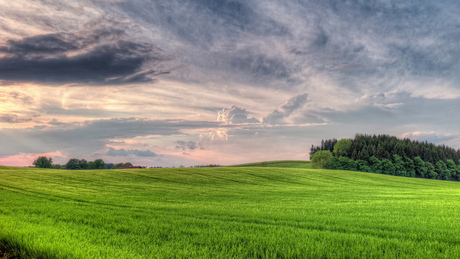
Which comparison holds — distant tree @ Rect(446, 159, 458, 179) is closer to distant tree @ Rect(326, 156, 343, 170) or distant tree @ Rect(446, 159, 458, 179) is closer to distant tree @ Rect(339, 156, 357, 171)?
distant tree @ Rect(339, 156, 357, 171)

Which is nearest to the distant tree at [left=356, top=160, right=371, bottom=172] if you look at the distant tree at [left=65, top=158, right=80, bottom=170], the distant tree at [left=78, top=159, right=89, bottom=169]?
the distant tree at [left=78, top=159, right=89, bottom=169]

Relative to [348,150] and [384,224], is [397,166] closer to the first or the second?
[348,150]

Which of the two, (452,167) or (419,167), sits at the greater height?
(452,167)

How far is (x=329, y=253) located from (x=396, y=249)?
2087 mm

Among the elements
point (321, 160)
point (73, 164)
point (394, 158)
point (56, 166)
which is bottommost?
point (56, 166)

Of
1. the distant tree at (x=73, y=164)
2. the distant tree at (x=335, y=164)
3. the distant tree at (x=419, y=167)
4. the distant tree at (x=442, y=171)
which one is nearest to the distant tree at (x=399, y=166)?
the distant tree at (x=419, y=167)

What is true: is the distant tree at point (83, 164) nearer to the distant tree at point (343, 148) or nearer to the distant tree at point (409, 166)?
the distant tree at point (343, 148)

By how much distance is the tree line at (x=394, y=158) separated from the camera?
12000cm

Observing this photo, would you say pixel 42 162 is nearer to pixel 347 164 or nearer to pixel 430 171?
pixel 347 164

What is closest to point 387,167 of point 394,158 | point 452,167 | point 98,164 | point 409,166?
point 394,158

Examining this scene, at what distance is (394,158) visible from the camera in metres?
124

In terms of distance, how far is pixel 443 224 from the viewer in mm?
11117

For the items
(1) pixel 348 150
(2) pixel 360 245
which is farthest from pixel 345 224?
(1) pixel 348 150

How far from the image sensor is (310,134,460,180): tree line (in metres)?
120
